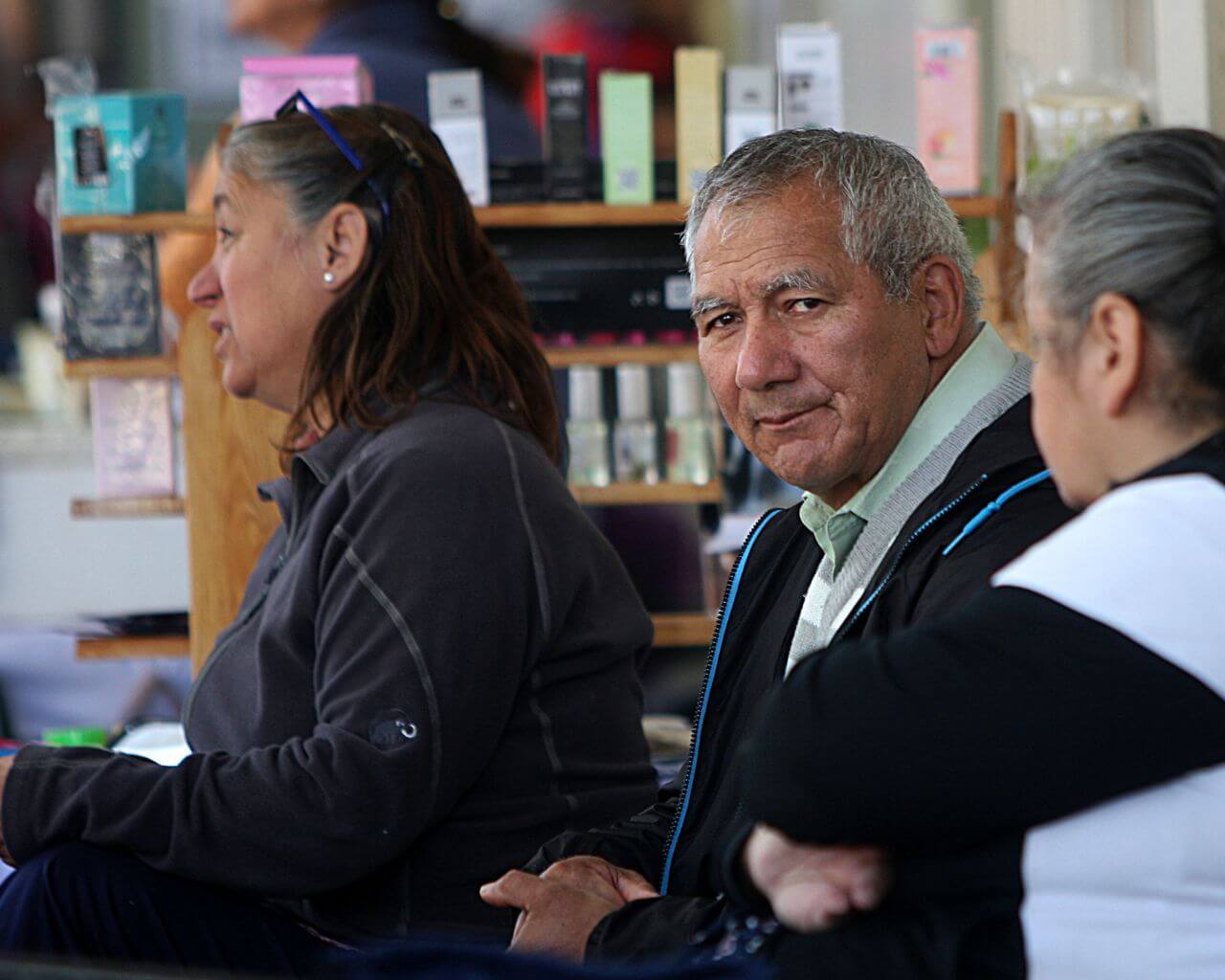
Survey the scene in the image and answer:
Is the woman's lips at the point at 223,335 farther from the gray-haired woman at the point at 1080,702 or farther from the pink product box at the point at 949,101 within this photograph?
the pink product box at the point at 949,101

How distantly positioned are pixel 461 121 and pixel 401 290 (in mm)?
1237

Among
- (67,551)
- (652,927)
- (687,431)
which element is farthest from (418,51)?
(652,927)

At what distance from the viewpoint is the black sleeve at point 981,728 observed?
950 mm

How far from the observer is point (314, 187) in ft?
6.73

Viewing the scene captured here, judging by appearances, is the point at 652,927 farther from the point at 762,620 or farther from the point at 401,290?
the point at 401,290

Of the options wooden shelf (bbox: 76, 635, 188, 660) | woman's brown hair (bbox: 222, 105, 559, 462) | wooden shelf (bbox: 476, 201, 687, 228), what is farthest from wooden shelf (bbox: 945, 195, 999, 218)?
wooden shelf (bbox: 76, 635, 188, 660)

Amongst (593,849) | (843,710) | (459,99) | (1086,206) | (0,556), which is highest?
(459,99)

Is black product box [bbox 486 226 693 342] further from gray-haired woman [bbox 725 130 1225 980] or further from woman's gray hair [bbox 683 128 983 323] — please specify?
gray-haired woman [bbox 725 130 1225 980]

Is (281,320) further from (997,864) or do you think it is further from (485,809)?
(997,864)

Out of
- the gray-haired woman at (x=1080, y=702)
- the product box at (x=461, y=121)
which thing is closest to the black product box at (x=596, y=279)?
the product box at (x=461, y=121)

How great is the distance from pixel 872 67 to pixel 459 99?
8.10 ft

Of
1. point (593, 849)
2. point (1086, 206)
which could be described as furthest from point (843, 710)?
point (593, 849)

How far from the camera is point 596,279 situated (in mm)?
3242

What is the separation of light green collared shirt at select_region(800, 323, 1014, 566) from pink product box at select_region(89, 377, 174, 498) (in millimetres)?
1974
